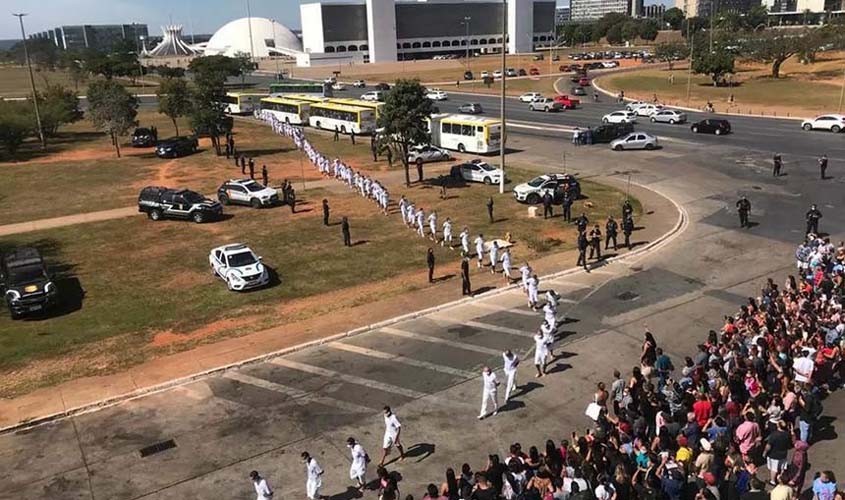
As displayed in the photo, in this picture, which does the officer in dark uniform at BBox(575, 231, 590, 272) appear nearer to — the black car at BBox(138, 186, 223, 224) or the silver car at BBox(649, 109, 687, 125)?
the black car at BBox(138, 186, 223, 224)

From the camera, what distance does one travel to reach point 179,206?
106ft

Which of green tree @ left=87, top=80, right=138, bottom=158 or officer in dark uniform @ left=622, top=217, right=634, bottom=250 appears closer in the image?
officer in dark uniform @ left=622, top=217, right=634, bottom=250

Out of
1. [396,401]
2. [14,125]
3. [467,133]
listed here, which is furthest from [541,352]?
[14,125]

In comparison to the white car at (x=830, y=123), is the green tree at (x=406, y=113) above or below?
above

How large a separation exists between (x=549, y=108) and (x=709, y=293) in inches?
2026

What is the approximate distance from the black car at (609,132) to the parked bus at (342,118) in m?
19.4

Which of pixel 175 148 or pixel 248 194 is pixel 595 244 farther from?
pixel 175 148

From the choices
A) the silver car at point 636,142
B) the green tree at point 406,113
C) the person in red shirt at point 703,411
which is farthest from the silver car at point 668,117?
the person in red shirt at point 703,411

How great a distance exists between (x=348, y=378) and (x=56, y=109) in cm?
5728

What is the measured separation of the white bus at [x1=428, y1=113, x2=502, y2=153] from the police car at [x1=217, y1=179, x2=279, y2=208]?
49.3ft

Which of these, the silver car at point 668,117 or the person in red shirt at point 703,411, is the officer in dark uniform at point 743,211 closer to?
the person in red shirt at point 703,411

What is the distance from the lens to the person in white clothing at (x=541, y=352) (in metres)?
16.2

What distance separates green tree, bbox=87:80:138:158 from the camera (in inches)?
2007

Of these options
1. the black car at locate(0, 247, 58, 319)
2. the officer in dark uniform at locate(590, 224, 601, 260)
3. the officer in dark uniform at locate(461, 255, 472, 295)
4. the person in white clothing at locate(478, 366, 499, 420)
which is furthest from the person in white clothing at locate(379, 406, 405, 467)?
the black car at locate(0, 247, 58, 319)
